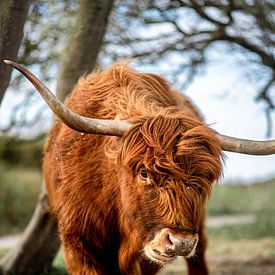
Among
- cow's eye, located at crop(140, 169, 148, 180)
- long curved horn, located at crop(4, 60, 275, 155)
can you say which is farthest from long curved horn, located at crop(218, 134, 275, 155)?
cow's eye, located at crop(140, 169, 148, 180)

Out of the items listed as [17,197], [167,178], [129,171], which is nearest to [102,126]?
[129,171]

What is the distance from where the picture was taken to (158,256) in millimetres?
5293

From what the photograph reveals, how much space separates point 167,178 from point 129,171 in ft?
1.19

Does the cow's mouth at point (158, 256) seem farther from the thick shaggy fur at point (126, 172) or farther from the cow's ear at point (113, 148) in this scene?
the cow's ear at point (113, 148)

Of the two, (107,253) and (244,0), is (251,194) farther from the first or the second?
(107,253)

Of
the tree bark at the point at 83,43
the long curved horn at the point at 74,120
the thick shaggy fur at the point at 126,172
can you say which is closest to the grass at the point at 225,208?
the tree bark at the point at 83,43

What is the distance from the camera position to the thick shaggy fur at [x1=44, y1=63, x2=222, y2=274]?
5324 millimetres

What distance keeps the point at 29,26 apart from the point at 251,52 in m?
2.80

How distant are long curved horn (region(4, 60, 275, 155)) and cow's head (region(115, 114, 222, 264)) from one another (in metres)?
0.12

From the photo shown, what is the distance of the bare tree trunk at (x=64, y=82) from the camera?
27.9 feet

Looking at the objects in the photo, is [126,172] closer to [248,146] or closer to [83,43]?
[248,146]

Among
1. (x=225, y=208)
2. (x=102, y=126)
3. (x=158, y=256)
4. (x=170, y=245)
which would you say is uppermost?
(x=102, y=126)

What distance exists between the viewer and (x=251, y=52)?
9.98 m

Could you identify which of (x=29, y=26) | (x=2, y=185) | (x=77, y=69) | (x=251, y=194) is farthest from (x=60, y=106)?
(x=251, y=194)
